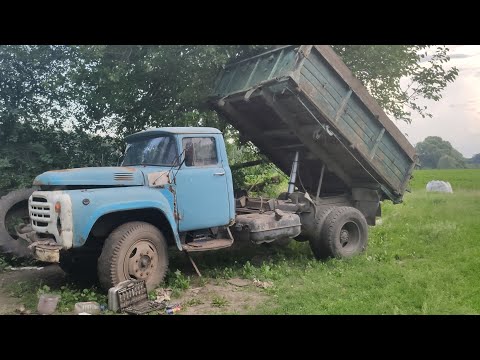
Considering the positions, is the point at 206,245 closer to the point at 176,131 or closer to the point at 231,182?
the point at 231,182

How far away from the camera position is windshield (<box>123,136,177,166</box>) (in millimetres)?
6051

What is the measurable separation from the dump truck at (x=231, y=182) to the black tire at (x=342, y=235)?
0.8 inches

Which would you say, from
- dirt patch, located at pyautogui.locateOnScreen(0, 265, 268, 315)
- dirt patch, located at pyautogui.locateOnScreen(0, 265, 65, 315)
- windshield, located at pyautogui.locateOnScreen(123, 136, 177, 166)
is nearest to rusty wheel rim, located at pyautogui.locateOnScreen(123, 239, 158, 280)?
dirt patch, located at pyautogui.locateOnScreen(0, 265, 268, 315)

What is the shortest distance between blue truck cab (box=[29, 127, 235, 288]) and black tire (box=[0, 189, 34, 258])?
35.0 inches

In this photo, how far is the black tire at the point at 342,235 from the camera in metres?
7.18

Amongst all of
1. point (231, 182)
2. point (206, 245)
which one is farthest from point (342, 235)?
point (206, 245)

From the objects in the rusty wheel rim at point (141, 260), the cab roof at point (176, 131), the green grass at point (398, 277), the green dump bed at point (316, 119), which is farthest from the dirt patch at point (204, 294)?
the green dump bed at point (316, 119)

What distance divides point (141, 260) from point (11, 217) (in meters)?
2.83

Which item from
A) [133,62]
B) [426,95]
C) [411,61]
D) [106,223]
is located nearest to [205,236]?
[106,223]

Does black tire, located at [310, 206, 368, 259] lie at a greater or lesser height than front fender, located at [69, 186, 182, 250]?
lesser

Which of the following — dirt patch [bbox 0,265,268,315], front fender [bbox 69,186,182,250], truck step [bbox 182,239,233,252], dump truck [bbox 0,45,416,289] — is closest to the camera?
front fender [bbox 69,186,182,250]

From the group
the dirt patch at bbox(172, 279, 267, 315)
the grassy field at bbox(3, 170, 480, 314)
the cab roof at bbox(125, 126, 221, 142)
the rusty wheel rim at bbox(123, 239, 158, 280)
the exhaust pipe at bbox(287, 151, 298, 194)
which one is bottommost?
the dirt patch at bbox(172, 279, 267, 315)

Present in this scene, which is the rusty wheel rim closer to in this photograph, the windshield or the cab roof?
the windshield

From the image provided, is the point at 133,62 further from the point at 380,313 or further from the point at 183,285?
the point at 380,313
